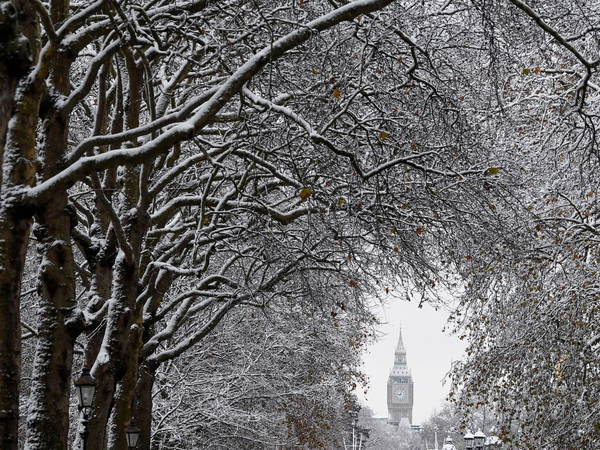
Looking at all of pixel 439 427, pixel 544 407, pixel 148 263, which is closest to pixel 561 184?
pixel 544 407

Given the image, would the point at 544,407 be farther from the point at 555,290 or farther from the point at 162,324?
the point at 162,324

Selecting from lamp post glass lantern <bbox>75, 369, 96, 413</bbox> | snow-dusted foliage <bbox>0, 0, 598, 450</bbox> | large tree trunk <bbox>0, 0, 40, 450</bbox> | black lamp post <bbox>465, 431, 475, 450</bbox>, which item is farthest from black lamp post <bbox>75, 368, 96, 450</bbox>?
black lamp post <bbox>465, 431, 475, 450</bbox>

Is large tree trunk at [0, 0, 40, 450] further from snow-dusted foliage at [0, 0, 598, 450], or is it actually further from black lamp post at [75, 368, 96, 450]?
black lamp post at [75, 368, 96, 450]

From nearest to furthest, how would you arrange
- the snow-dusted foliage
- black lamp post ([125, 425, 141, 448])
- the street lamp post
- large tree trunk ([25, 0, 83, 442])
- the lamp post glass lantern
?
the snow-dusted foliage < large tree trunk ([25, 0, 83, 442]) < the lamp post glass lantern < black lamp post ([125, 425, 141, 448]) < the street lamp post

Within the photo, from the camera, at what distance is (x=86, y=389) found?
8.16 metres

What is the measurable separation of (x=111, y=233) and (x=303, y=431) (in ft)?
46.3

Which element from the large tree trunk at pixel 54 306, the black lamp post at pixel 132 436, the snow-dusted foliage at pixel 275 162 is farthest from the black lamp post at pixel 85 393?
the black lamp post at pixel 132 436

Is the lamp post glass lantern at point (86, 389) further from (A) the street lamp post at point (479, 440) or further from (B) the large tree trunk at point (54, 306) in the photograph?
(A) the street lamp post at point (479, 440)

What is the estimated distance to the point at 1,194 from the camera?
19.8ft

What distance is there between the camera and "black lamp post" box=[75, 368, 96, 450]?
813cm

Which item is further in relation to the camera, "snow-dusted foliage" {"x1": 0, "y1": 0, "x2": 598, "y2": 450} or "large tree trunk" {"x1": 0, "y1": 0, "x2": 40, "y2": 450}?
"snow-dusted foliage" {"x1": 0, "y1": 0, "x2": 598, "y2": 450}

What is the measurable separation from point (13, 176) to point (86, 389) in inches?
110

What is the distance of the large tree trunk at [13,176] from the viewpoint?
5047 mm

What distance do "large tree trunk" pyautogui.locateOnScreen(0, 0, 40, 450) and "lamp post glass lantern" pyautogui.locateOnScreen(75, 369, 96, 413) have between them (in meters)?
2.39
